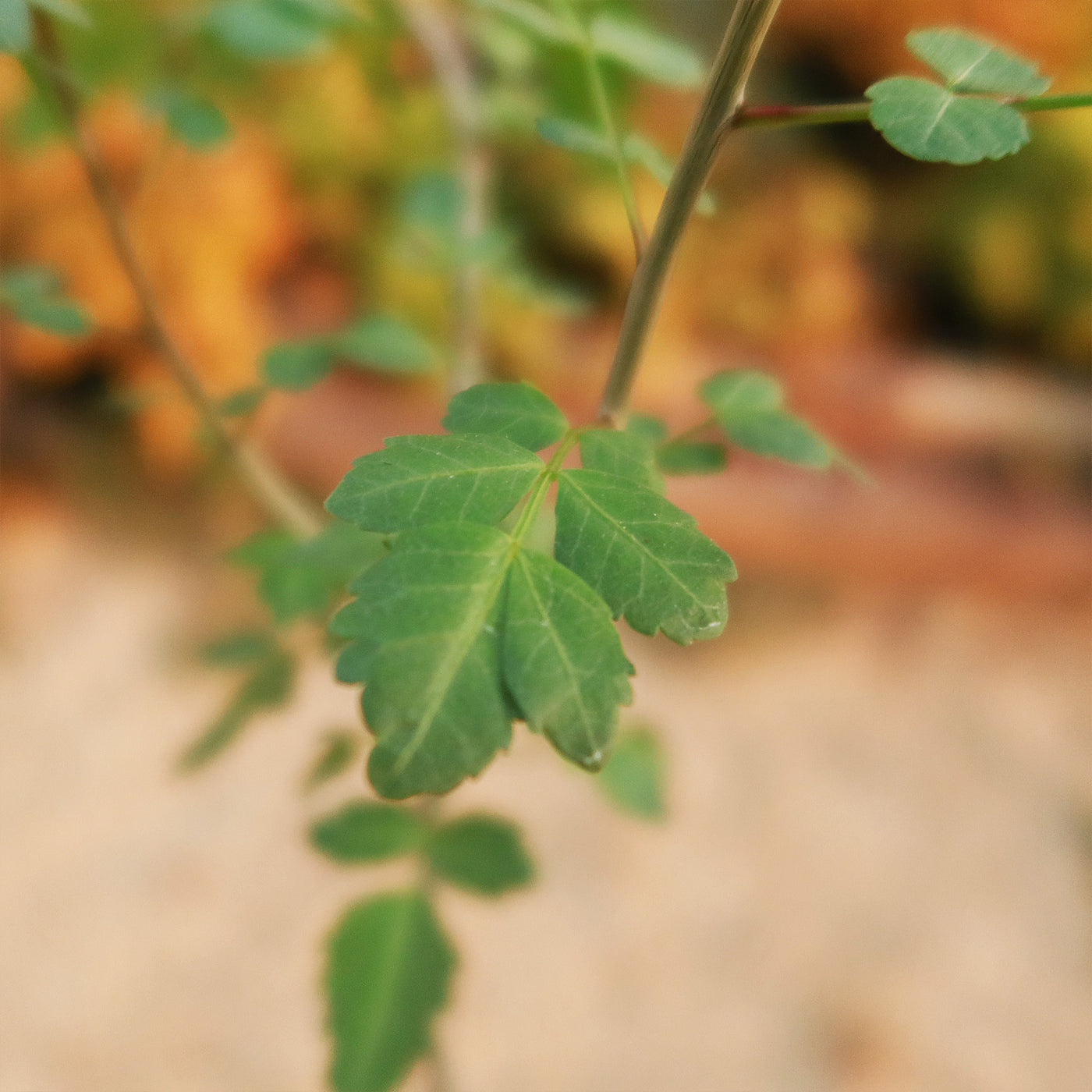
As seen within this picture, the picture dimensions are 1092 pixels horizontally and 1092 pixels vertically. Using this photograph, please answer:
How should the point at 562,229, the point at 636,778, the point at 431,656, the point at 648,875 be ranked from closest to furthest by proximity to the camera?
the point at 431,656
the point at 636,778
the point at 648,875
the point at 562,229

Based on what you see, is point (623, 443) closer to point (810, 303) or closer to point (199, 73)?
point (199, 73)

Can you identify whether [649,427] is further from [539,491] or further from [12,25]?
[12,25]

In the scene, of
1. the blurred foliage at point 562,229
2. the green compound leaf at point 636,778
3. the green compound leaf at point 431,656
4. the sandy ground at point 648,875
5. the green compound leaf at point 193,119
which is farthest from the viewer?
the blurred foliage at point 562,229

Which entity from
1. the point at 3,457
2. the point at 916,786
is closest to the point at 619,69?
the point at 916,786

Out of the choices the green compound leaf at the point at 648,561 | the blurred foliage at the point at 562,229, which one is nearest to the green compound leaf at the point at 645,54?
the green compound leaf at the point at 648,561

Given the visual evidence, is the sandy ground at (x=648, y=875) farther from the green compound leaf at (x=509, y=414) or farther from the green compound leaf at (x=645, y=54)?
the green compound leaf at (x=645, y=54)

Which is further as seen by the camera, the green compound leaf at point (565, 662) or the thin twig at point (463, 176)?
the thin twig at point (463, 176)

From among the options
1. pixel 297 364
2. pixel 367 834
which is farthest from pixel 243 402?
pixel 367 834
